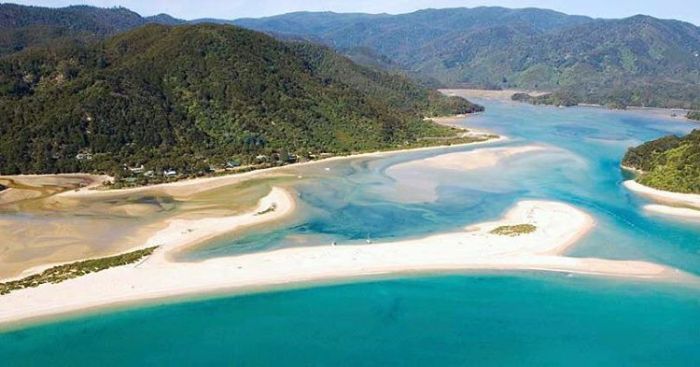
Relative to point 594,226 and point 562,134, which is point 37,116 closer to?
point 594,226

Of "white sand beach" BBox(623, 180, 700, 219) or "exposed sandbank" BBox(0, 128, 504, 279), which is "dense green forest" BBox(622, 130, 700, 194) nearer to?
"white sand beach" BBox(623, 180, 700, 219)

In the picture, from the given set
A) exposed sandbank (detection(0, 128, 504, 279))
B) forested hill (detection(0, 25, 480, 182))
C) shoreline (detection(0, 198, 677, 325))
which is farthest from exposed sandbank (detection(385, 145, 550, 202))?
shoreline (detection(0, 198, 677, 325))

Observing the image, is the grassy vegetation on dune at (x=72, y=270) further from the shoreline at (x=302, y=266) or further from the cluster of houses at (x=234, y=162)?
the cluster of houses at (x=234, y=162)

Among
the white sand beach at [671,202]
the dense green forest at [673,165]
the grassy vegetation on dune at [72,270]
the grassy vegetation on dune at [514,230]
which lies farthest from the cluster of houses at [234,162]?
the dense green forest at [673,165]

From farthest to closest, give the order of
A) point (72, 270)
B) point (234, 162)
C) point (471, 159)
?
point (471, 159) < point (234, 162) < point (72, 270)

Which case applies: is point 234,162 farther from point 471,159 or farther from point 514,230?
point 514,230

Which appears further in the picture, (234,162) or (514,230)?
(234,162)

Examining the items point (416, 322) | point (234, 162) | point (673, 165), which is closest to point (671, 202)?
point (673, 165)
